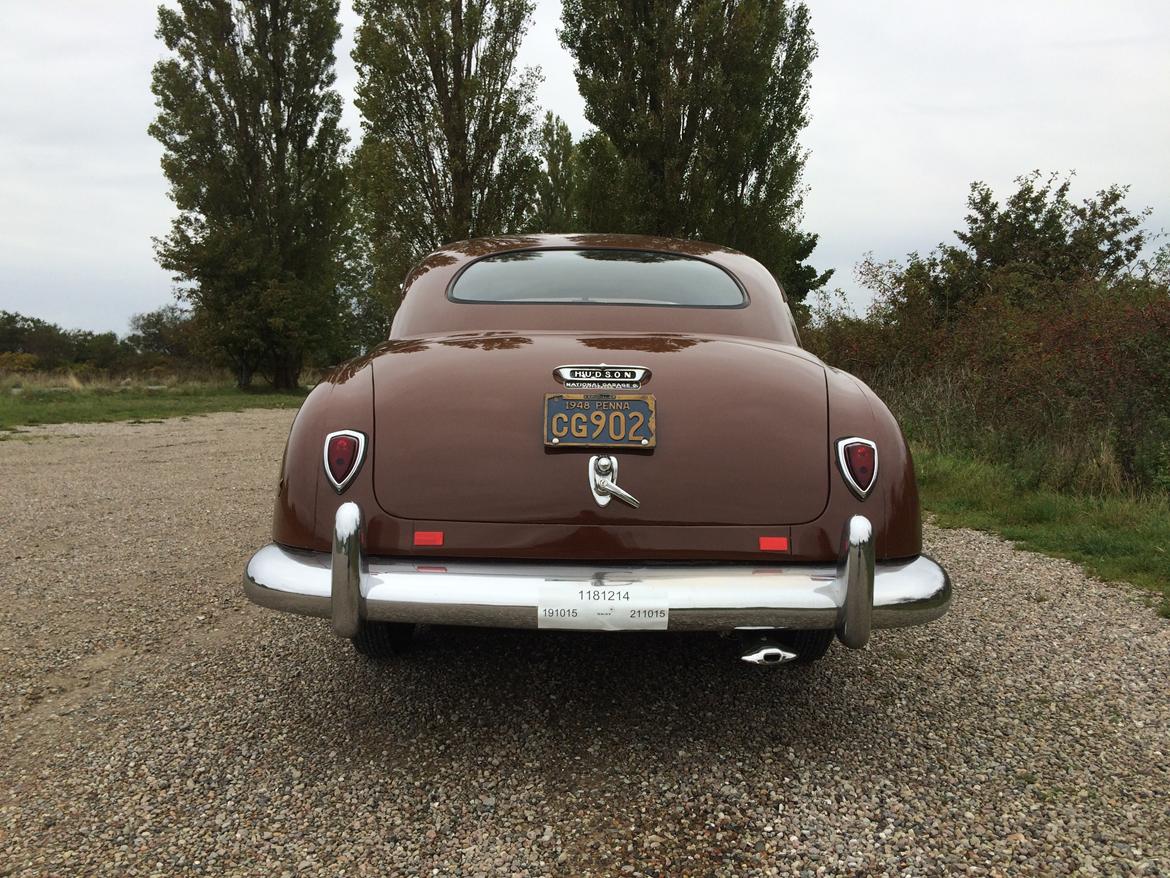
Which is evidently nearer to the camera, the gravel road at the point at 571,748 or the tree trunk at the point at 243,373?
the gravel road at the point at 571,748

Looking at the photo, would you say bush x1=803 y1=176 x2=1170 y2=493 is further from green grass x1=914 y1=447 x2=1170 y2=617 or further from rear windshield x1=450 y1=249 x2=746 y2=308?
rear windshield x1=450 y1=249 x2=746 y2=308

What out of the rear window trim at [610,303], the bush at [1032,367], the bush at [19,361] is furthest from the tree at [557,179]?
the bush at [19,361]

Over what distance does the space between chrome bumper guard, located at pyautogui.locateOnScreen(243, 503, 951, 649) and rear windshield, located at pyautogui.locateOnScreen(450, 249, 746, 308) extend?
3.86 ft

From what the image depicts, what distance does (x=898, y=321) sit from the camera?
10.5 metres

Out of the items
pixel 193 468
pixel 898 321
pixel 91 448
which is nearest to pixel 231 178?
pixel 91 448

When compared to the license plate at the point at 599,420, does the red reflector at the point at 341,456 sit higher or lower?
lower

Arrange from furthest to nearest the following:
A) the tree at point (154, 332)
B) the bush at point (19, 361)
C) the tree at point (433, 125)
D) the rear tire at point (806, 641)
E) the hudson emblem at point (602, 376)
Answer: the tree at point (154, 332) → the bush at point (19, 361) → the tree at point (433, 125) → the rear tire at point (806, 641) → the hudson emblem at point (602, 376)

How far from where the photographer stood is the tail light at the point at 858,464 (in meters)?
2.04

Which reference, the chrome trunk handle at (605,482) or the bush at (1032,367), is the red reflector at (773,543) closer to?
the chrome trunk handle at (605,482)

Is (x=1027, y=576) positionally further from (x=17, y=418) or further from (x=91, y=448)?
(x=17, y=418)

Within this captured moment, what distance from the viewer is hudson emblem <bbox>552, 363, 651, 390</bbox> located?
2.10 metres

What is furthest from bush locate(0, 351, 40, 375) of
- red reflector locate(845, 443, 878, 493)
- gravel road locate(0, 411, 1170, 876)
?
red reflector locate(845, 443, 878, 493)

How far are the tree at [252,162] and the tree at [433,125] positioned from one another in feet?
27.4

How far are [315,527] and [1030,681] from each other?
2.42 m
